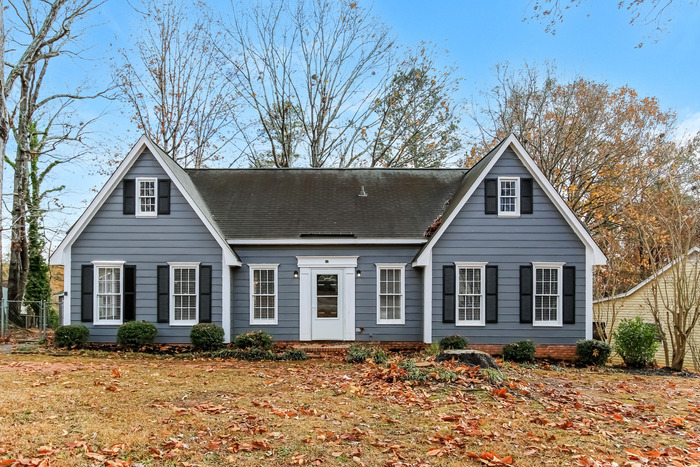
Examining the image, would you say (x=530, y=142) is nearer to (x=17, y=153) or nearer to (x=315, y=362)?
(x=315, y=362)

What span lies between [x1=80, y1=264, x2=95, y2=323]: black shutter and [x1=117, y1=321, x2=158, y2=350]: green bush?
125 cm

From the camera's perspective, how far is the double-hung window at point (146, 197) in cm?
1421

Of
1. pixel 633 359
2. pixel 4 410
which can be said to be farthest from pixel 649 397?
pixel 4 410

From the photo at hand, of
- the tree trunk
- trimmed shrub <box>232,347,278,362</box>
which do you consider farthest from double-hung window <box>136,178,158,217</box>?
the tree trunk

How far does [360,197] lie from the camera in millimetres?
16531

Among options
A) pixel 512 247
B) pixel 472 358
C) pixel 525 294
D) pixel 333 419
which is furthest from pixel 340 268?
pixel 333 419

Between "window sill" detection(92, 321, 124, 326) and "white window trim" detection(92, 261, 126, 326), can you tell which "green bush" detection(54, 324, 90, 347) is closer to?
"window sill" detection(92, 321, 124, 326)

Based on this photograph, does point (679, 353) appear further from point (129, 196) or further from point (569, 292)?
point (129, 196)

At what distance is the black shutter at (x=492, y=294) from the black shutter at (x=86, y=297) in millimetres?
12154

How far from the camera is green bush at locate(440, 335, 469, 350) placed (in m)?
13.3

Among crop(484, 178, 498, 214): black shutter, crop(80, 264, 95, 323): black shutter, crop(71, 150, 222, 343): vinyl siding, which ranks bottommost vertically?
Result: crop(80, 264, 95, 323): black shutter

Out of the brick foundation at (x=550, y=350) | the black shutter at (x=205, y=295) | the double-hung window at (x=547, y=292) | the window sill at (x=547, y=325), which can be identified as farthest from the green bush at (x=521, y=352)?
the black shutter at (x=205, y=295)

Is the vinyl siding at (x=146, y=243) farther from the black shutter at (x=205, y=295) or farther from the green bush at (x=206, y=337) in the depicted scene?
the green bush at (x=206, y=337)

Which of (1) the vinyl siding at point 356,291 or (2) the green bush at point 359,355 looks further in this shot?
(1) the vinyl siding at point 356,291
